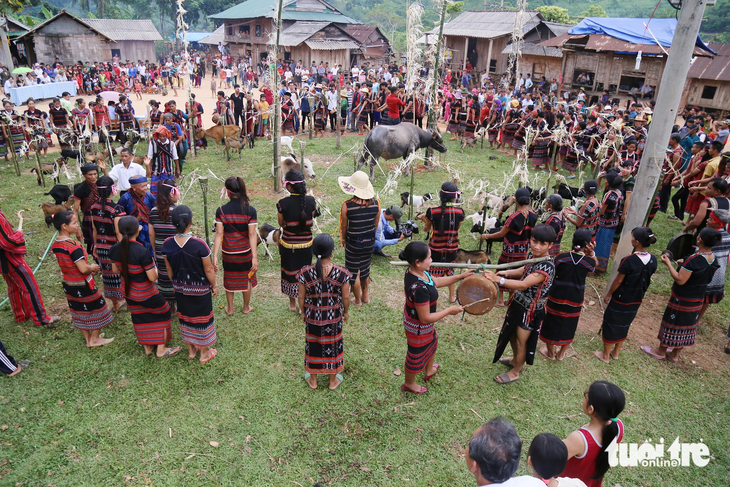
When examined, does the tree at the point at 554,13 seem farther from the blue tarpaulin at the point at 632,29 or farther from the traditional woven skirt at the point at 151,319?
the traditional woven skirt at the point at 151,319

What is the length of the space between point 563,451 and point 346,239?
143 inches

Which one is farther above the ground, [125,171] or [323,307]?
[125,171]

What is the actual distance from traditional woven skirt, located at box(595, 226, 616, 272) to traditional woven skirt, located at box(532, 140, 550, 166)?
5540mm

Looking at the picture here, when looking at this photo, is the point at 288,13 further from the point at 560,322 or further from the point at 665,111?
the point at 560,322

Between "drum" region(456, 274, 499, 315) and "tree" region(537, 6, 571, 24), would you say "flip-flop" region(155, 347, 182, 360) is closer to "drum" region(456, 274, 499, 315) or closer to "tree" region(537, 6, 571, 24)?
"drum" region(456, 274, 499, 315)

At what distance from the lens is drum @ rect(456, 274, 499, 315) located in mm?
3877

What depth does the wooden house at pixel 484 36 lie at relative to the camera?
25.5m

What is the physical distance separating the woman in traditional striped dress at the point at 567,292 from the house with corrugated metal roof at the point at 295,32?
89.2ft

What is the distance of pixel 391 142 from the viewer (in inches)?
442

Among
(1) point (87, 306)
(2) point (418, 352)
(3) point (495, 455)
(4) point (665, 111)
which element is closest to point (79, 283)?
(1) point (87, 306)

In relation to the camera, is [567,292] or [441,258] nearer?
[567,292]

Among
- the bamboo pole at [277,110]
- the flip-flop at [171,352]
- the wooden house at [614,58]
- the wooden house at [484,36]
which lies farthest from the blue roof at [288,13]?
the flip-flop at [171,352]

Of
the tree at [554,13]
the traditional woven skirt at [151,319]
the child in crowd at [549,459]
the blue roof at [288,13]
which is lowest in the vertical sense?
the traditional woven skirt at [151,319]

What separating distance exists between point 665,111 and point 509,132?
29.1 ft
